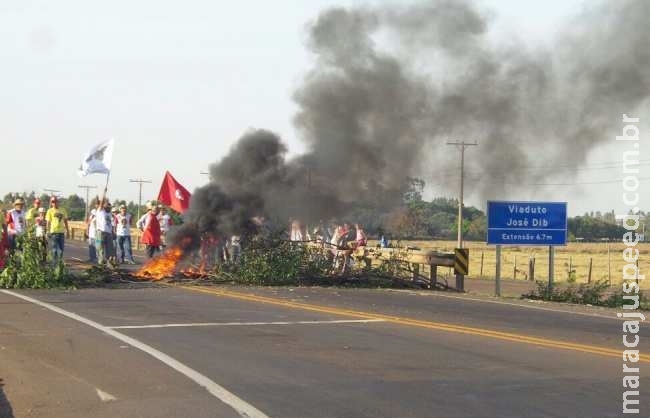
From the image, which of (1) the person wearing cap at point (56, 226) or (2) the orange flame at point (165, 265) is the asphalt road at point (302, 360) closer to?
(2) the orange flame at point (165, 265)


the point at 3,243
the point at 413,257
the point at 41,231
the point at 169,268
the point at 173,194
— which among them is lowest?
the point at 169,268

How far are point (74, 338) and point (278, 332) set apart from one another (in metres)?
2.40

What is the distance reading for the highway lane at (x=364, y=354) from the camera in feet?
23.9

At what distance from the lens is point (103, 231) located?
2358 centimetres

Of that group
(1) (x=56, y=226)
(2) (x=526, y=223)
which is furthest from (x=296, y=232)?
(1) (x=56, y=226)

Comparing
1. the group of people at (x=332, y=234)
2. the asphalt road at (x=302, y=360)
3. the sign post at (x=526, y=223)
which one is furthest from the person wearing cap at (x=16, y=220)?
the sign post at (x=526, y=223)

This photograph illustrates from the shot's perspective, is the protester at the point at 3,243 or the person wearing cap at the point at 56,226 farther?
the person wearing cap at the point at 56,226

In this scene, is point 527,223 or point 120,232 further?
point 120,232

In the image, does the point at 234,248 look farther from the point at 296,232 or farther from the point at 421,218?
the point at 421,218

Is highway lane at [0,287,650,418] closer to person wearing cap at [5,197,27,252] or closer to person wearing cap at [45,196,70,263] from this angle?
person wearing cap at [45,196,70,263]

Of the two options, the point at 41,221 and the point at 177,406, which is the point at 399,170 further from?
the point at 177,406

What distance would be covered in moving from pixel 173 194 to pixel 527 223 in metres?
10.6

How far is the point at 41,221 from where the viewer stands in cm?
2088

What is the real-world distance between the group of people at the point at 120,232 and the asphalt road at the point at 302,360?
26.1 ft
